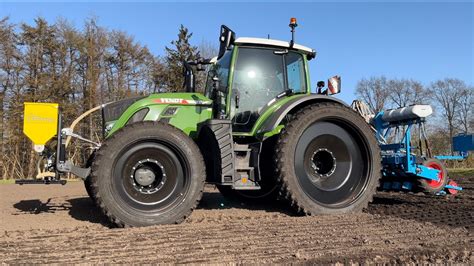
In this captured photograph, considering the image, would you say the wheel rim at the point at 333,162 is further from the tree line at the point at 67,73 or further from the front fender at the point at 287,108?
the tree line at the point at 67,73

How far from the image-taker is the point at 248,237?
4066 mm

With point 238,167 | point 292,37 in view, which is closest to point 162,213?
point 238,167

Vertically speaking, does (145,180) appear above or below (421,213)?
above

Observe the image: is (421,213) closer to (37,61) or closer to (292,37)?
(292,37)

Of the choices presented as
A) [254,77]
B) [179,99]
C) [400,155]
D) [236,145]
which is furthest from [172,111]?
[400,155]

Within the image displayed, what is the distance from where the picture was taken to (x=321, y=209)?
17.5 feet

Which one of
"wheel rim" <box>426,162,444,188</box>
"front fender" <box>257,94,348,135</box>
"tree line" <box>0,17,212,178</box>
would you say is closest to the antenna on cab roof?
"front fender" <box>257,94,348,135</box>

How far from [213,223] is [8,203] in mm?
3956

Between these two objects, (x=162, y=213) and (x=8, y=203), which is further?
(x=8, y=203)

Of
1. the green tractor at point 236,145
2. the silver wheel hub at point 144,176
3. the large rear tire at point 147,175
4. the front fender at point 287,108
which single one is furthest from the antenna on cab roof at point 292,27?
the silver wheel hub at point 144,176

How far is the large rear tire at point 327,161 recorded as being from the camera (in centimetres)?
521

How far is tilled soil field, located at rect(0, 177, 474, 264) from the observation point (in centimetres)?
340

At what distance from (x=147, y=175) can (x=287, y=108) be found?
6.42 ft

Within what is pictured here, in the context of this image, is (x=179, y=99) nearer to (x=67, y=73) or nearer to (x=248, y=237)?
(x=248, y=237)
